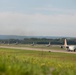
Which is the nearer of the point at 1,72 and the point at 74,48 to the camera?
the point at 1,72

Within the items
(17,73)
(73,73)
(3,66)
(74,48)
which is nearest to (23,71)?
(17,73)

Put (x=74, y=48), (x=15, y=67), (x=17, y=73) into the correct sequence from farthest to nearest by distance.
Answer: (x=74, y=48), (x=15, y=67), (x=17, y=73)

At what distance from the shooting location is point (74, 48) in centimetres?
10306

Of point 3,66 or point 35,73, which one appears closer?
point 35,73

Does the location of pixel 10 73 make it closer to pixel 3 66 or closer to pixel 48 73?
pixel 3 66

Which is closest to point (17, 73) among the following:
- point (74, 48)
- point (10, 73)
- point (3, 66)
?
point (10, 73)

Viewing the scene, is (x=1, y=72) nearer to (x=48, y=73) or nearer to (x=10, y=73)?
(x=10, y=73)

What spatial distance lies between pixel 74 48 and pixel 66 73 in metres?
95.9

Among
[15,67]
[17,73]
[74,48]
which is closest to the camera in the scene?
[17,73]

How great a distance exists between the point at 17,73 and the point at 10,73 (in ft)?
0.74

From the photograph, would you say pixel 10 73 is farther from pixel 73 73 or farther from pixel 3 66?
pixel 73 73

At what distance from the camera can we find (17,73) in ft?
24.9

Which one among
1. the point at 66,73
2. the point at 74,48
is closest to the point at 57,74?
the point at 66,73

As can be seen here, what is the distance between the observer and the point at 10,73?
769 centimetres
